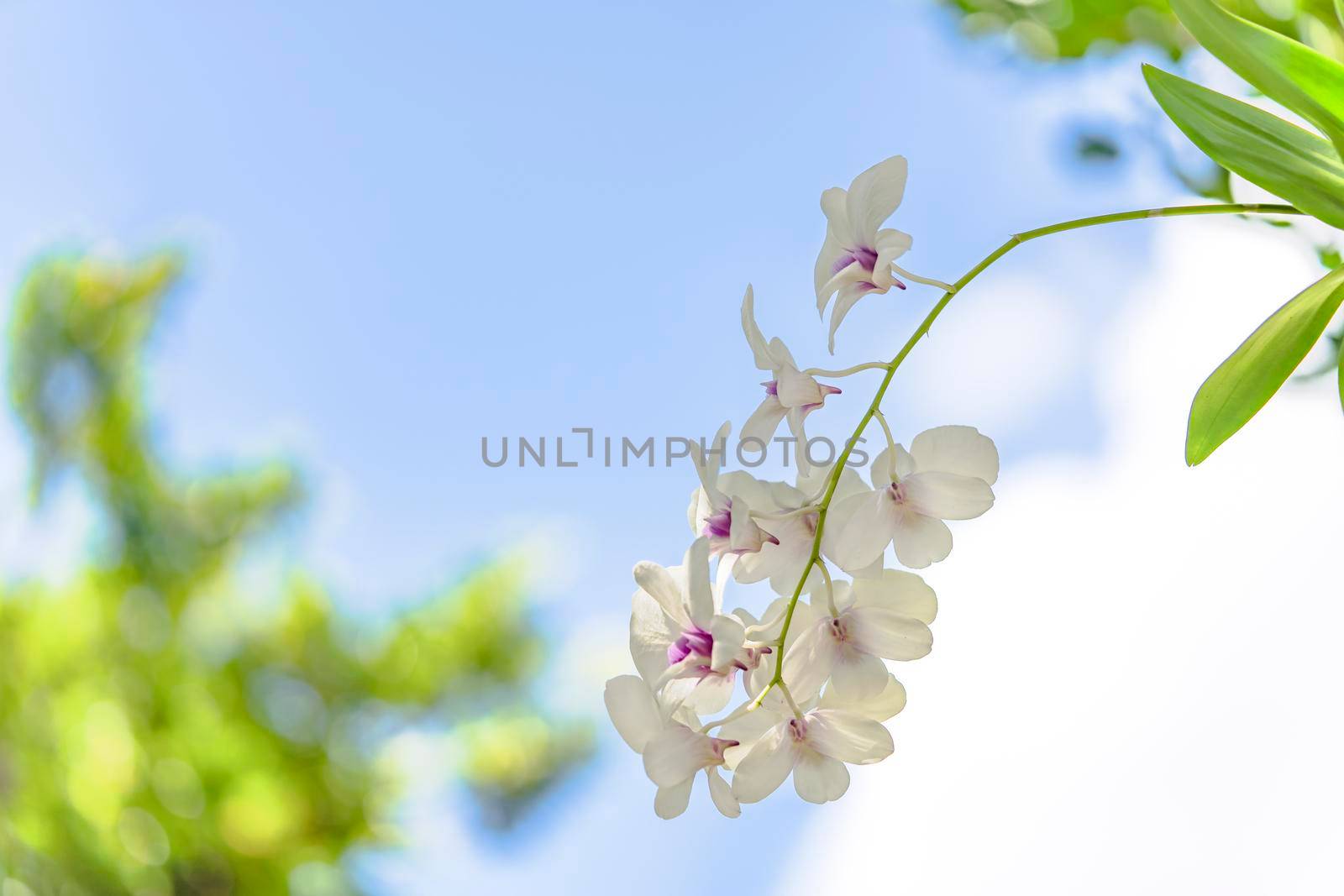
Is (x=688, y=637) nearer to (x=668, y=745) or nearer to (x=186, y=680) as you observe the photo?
(x=668, y=745)

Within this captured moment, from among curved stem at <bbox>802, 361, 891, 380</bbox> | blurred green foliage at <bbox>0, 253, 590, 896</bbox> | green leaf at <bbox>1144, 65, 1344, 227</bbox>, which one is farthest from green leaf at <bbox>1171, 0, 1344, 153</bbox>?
blurred green foliage at <bbox>0, 253, 590, 896</bbox>

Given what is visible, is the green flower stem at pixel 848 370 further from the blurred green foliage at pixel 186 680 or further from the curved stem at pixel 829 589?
the blurred green foliage at pixel 186 680

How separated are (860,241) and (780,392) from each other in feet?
0.15

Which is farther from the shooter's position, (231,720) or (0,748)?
(231,720)

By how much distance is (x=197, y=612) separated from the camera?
269cm

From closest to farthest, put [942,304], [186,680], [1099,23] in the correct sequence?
[942,304] → [1099,23] → [186,680]

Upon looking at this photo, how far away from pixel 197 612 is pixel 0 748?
20.7 inches

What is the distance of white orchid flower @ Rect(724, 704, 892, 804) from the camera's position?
23 centimetres

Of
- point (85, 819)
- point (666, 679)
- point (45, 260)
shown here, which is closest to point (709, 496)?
point (666, 679)

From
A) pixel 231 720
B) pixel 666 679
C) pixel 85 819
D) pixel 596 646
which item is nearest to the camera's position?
pixel 666 679

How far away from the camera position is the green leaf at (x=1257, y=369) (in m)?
0.22

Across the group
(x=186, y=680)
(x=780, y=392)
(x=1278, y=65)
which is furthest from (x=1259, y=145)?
(x=186, y=680)

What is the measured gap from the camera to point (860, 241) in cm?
25

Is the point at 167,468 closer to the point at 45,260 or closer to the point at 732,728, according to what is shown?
the point at 45,260
